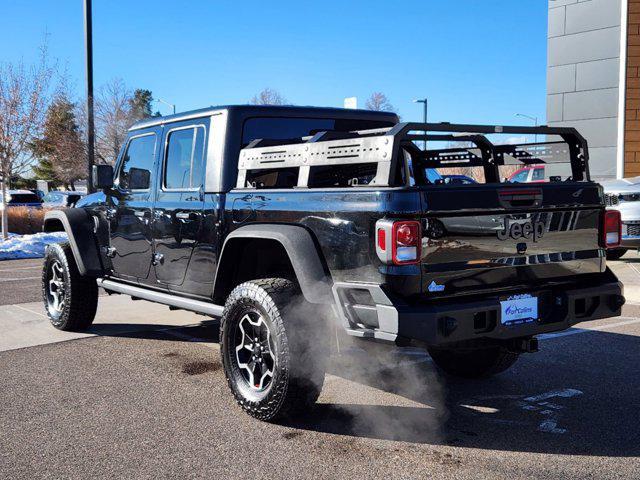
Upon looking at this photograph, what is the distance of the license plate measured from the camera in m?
3.59

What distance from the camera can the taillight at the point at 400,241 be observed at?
3.31 metres

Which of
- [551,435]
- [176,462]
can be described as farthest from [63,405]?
[551,435]

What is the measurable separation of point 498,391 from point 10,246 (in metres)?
13.2

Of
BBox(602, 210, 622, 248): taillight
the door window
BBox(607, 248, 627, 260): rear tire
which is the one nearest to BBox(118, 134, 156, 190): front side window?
BBox(602, 210, 622, 248): taillight

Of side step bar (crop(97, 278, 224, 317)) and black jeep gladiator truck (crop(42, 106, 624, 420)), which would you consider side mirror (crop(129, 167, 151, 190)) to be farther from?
side step bar (crop(97, 278, 224, 317))

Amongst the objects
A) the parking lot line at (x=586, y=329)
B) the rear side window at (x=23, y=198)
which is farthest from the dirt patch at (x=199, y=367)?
the rear side window at (x=23, y=198)

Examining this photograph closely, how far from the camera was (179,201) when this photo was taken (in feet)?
16.2

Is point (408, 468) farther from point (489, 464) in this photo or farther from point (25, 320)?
point (25, 320)

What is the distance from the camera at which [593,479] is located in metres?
3.13

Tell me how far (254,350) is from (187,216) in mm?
1272

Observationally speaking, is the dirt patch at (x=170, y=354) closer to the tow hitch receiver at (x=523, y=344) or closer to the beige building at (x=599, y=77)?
the tow hitch receiver at (x=523, y=344)

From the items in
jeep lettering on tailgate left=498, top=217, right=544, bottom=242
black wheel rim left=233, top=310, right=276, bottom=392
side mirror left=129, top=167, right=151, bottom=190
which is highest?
side mirror left=129, top=167, right=151, bottom=190

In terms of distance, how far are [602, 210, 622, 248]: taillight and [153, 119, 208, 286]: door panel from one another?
2701 mm

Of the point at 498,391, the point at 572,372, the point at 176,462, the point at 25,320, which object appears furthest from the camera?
the point at 25,320
